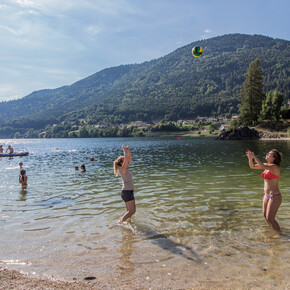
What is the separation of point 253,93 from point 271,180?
9696cm

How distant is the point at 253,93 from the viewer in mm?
94375

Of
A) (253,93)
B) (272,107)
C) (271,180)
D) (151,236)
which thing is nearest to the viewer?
(271,180)

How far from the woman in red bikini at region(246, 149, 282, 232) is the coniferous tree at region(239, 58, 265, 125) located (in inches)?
3764

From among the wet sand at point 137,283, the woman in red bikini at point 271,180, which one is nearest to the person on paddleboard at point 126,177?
the wet sand at point 137,283

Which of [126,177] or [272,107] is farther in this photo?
[272,107]

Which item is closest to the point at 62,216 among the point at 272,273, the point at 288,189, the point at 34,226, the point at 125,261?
the point at 34,226

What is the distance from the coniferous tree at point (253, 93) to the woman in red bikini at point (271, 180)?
95.6 meters

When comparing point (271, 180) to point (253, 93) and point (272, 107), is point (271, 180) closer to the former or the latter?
point (272, 107)

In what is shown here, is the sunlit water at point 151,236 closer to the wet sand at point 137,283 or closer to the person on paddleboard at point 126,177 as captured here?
the wet sand at point 137,283

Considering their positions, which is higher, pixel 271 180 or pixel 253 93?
pixel 253 93

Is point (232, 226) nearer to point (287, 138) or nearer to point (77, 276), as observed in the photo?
point (77, 276)

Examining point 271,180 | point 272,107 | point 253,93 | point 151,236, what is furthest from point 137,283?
point 253,93

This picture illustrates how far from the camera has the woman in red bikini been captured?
723 centimetres

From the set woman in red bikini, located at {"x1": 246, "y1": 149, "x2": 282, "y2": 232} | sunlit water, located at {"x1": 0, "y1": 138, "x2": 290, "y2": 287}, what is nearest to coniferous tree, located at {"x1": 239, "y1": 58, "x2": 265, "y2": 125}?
sunlit water, located at {"x1": 0, "y1": 138, "x2": 290, "y2": 287}
